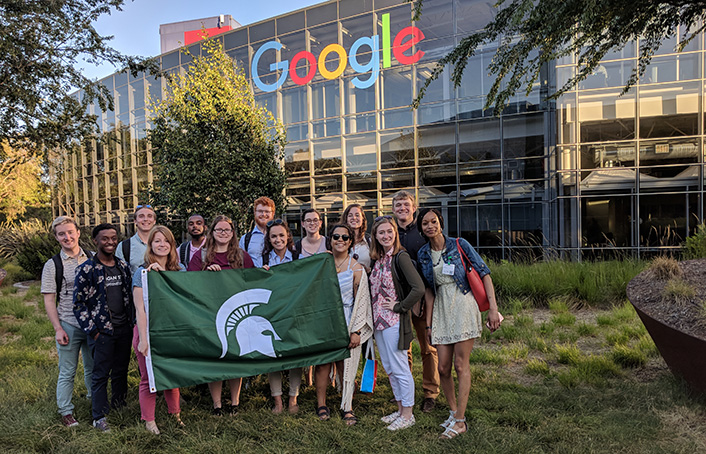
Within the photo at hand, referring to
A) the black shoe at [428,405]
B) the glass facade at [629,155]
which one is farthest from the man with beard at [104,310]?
the glass facade at [629,155]

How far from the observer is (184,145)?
34.9 feet

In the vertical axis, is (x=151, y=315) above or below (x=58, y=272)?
below

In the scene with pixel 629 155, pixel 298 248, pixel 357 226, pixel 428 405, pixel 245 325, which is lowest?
pixel 428 405

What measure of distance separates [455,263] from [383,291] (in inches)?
29.2

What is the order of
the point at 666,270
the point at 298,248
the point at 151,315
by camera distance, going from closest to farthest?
the point at 151,315, the point at 298,248, the point at 666,270

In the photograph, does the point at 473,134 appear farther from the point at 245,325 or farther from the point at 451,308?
the point at 245,325

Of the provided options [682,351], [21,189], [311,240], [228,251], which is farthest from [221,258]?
[21,189]

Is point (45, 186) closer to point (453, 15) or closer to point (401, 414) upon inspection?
point (453, 15)

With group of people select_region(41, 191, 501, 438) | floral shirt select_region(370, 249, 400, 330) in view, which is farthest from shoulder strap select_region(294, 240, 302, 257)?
floral shirt select_region(370, 249, 400, 330)

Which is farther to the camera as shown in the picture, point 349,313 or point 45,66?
point 45,66

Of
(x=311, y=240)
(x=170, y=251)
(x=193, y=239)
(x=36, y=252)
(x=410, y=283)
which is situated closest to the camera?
(x=410, y=283)

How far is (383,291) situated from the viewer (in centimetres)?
434

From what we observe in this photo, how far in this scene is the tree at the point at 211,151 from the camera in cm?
1062

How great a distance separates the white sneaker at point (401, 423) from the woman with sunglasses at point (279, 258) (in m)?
1.03
